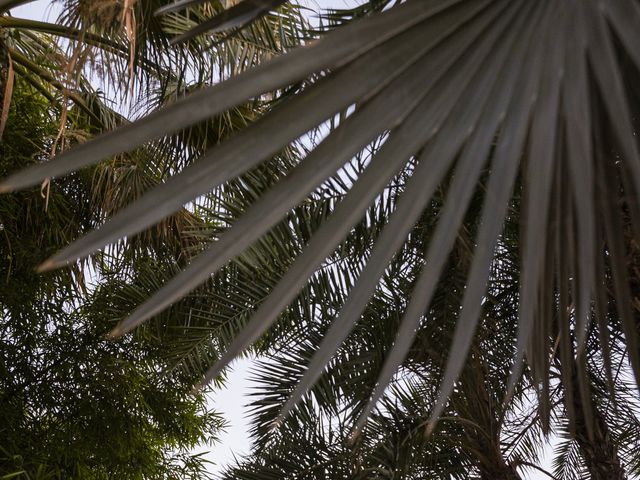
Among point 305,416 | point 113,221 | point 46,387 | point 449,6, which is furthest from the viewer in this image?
point 46,387

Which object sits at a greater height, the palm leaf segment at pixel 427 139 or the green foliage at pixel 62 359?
the green foliage at pixel 62 359

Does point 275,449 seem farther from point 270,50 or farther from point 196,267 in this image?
point 196,267

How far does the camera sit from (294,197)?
620mm

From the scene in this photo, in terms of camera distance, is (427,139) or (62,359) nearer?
(427,139)

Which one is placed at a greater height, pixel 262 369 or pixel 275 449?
pixel 262 369

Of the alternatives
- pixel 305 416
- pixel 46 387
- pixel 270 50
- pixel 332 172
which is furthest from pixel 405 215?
pixel 46 387

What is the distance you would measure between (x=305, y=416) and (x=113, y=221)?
10.1ft

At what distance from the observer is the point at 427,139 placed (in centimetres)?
66

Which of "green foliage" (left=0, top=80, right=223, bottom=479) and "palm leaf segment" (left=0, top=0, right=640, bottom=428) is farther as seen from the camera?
"green foliage" (left=0, top=80, right=223, bottom=479)

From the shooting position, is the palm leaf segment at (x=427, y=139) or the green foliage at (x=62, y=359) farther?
the green foliage at (x=62, y=359)

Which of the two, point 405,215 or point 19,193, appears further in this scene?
point 19,193

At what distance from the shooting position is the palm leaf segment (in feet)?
1.97

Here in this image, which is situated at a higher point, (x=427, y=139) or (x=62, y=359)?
(x=62, y=359)

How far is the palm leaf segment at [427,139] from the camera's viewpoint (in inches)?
23.6
